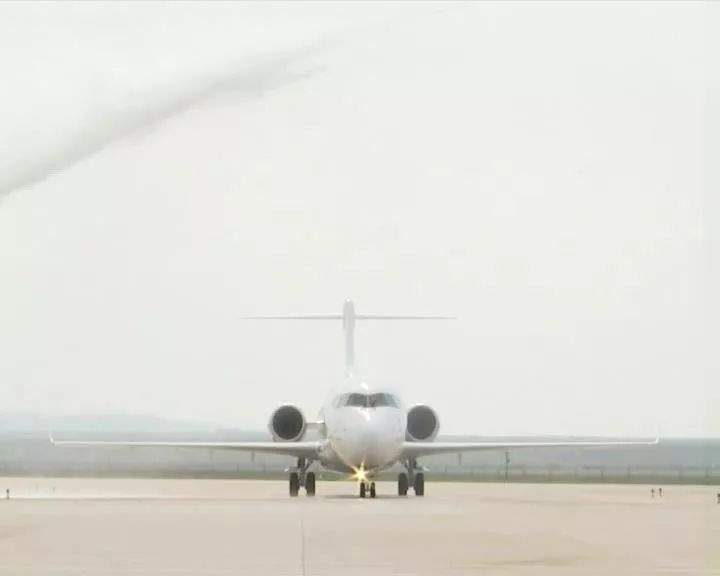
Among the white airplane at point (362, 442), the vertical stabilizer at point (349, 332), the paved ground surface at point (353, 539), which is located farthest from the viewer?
the vertical stabilizer at point (349, 332)

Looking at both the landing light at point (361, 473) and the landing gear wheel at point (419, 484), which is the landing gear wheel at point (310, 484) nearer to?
the landing gear wheel at point (419, 484)

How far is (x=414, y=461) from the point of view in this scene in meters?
66.1

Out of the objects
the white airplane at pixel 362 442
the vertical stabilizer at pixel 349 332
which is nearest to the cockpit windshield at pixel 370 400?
the white airplane at pixel 362 442

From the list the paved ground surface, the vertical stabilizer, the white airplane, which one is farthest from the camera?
Answer: the vertical stabilizer

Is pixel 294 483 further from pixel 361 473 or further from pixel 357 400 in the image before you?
pixel 357 400

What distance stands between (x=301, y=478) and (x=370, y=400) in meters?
8.26

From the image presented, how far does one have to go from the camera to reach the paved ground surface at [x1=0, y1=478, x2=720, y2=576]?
84.8ft

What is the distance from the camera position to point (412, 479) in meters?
66.5

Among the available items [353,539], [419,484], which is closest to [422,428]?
[419,484]

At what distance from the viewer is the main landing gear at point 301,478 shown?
6631 centimetres

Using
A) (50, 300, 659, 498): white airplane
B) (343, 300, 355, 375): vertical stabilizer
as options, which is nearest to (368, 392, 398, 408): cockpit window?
(50, 300, 659, 498): white airplane

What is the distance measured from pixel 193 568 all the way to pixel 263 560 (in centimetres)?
172

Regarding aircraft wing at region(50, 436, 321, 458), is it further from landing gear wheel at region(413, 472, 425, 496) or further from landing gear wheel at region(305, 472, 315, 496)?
landing gear wheel at region(413, 472, 425, 496)

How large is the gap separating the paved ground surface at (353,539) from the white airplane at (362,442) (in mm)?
9248
